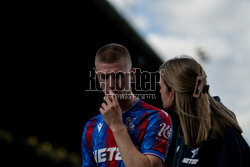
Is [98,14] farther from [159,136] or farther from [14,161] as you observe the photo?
[14,161]

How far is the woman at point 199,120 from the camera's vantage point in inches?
91.1

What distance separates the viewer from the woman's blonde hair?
97.3 inches

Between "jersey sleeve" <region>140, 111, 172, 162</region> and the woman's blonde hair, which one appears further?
"jersey sleeve" <region>140, 111, 172, 162</region>

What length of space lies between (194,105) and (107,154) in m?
0.95

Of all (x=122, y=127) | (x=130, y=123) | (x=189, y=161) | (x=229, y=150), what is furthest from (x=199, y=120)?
(x=130, y=123)

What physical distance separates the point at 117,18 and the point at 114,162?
5670 mm

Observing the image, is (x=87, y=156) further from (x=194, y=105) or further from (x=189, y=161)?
(x=194, y=105)

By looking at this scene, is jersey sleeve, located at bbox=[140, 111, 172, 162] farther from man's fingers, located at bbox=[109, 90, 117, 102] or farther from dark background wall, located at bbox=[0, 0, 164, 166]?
dark background wall, located at bbox=[0, 0, 164, 166]

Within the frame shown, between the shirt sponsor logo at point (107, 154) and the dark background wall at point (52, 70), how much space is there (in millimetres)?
4565

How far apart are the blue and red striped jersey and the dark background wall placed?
4.36 metres

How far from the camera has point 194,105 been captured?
2.60 m

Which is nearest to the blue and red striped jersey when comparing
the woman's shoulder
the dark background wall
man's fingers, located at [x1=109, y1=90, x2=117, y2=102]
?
man's fingers, located at [x1=109, y1=90, x2=117, y2=102]

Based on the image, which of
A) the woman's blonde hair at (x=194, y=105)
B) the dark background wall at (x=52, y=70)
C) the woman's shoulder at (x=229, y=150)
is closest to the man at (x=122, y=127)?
the woman's blonde hair at (x=194, y=105)

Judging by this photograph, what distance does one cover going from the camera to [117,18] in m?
8.12
